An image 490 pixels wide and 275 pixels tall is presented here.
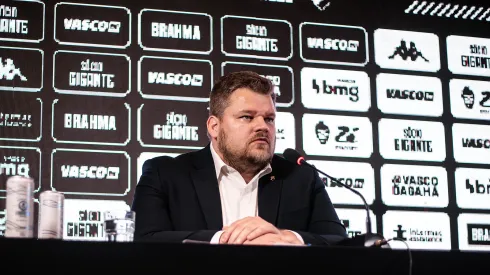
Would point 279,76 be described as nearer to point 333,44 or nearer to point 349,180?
point 333,44

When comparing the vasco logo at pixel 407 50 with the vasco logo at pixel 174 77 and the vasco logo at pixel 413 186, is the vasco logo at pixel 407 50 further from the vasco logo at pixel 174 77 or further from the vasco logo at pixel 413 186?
the vasco logo at pixel 174 77

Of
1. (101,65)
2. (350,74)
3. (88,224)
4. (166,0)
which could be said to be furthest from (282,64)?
(88,224)

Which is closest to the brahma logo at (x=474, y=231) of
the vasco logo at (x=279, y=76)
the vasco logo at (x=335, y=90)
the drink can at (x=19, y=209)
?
the vasco logo at (x=335, y=90)

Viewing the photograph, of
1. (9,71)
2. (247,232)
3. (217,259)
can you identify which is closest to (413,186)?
(247,232)

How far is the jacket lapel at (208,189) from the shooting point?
9.46ft

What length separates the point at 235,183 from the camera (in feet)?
10.1

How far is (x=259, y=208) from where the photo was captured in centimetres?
296

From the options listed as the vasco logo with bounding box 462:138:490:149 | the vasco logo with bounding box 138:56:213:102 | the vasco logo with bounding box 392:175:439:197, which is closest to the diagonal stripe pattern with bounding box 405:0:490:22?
the vasco logo with bounding box 462:138:490:149

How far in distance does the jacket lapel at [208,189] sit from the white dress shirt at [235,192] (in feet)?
0.14

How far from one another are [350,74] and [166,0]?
3.72 feet

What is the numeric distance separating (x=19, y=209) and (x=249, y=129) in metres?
1.16

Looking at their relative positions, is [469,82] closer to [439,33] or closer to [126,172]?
[439,33]

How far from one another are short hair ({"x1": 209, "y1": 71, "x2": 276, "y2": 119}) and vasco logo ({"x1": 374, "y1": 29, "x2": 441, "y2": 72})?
1551 millimetres

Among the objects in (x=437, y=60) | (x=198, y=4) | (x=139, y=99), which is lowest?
(x=139, y=99)
